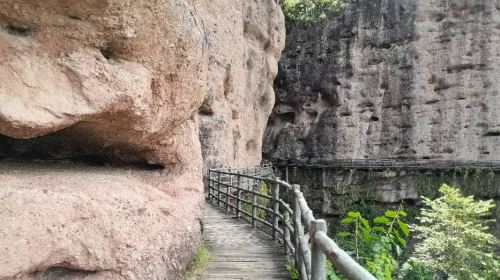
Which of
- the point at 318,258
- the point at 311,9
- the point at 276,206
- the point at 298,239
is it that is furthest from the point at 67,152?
the point at 311,9

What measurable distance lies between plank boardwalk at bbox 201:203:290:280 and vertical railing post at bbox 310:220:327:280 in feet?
6.43

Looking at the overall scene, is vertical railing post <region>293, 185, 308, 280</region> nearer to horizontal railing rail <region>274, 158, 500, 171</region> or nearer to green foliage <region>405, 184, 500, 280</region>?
green foliage <region>405, 184, 500, 280</region>

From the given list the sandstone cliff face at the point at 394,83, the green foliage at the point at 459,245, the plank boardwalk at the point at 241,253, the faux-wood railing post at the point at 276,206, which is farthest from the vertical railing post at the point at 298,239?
the sandstone cliff face at the point at 394,83

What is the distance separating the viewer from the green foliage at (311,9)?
27.7m

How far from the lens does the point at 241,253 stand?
6039 mm

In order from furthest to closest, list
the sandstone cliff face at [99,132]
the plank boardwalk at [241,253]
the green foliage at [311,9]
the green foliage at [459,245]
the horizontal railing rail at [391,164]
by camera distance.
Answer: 1. the green foliage at [311,9]
2. the horizontal railing rail at [391,164]
3. the green foliage at [459,245]
4. the plank boardwalk at [241,253]
5. the sandstone cliff face at [99,132]

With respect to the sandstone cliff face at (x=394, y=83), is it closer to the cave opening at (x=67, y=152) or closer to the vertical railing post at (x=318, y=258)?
the cave opening at (x=67, y=152)

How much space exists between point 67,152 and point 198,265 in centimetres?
211

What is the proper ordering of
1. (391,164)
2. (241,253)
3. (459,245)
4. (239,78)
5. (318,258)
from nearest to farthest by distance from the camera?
(318,258) → (241,253) → (459,245) → (239,78) → (391,164)

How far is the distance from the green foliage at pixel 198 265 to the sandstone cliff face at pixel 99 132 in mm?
244

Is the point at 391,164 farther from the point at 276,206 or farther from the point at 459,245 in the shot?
the point at 276,206

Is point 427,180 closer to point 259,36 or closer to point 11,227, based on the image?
point 259,36

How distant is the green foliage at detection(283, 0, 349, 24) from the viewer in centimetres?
2772

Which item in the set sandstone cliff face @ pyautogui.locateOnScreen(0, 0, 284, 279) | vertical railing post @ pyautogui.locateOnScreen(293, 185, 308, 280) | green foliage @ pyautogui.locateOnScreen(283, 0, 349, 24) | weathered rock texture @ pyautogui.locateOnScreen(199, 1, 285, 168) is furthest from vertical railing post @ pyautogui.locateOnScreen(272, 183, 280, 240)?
green foliage @ pyautogui.locateOnScreen(283, 0, 349, 24)
